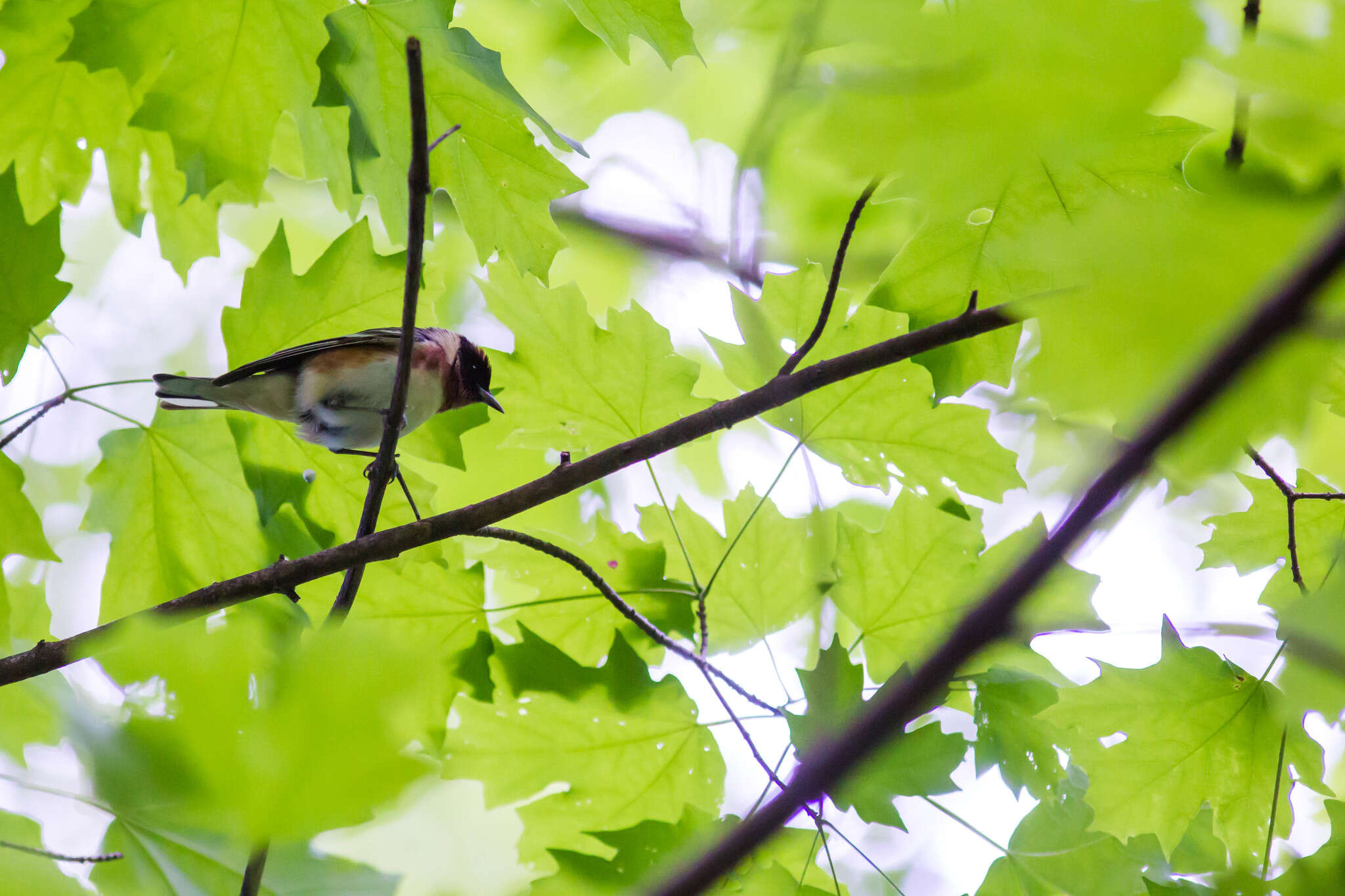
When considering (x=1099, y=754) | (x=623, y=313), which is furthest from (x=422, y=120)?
(x=1099, y=754)

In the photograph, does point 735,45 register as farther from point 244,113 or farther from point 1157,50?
point 1157,50

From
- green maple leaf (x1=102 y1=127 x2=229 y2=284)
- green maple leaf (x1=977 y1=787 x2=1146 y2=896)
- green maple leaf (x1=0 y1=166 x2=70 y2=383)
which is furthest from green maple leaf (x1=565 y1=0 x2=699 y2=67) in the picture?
green maple leaf (x1=977 y1=787 x2=1146 y2=896)

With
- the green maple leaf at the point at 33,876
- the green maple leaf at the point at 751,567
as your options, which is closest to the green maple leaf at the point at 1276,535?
the green maple leaf at the point at 751,567

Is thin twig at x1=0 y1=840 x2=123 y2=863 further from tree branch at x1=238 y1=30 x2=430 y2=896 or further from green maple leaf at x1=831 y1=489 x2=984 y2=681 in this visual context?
green maple leaf at x1=831 y1=489 x2=984 y2=681

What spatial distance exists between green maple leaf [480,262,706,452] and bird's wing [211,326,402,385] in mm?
302

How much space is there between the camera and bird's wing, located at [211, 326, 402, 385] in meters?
2.49

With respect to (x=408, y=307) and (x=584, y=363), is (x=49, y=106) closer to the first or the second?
(x=584, y=363)

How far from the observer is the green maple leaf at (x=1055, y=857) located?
218 cm

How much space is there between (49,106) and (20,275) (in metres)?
0.65

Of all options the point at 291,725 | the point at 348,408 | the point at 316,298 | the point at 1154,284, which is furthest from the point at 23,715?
the point at 1154,284

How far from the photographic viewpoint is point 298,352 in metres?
2.54

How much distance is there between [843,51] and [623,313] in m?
1.23

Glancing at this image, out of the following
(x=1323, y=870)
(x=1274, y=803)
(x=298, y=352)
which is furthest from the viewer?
(x=298, y=352)

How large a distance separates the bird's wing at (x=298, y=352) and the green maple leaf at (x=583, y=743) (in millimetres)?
971
